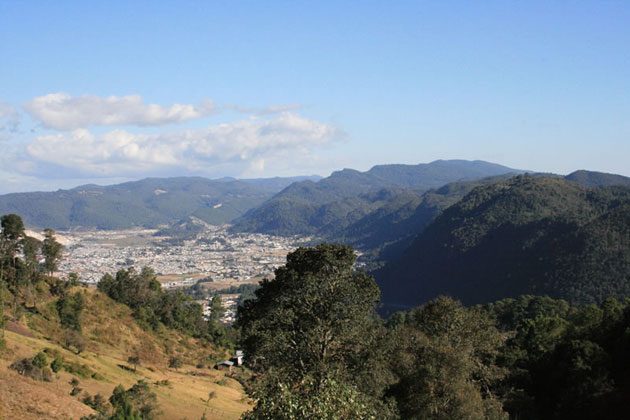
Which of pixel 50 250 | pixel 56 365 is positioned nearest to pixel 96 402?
pixel 56 365

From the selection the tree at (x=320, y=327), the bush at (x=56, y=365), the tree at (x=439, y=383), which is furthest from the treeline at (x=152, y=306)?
the tree at (x=439, y=383)

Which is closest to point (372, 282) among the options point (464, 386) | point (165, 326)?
point (464, 386)

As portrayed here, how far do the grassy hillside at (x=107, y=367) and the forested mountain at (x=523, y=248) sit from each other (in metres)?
60.3

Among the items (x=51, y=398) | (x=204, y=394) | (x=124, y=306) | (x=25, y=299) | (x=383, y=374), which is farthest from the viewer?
(x=124, y=306)

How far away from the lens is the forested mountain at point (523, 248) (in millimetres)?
79125

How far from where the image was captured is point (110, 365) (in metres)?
29.2

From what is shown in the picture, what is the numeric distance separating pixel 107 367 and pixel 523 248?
94105mm

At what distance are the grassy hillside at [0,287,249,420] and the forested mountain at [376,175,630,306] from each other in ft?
198

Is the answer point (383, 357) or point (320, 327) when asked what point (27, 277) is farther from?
point (383, 357)

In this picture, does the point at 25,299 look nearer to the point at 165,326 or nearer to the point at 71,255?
the point at 165,326

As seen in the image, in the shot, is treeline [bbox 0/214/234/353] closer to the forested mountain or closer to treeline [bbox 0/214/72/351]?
treeline [bbox 0/214/72/351]

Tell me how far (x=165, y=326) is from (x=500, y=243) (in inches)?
3486

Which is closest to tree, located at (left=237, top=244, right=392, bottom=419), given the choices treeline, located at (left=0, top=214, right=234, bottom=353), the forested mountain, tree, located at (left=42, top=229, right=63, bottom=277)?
treeline, located at (left=0, top=214, right=234, bottom=353)

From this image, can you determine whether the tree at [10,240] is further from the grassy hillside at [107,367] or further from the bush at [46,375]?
the bush at [46,375]
